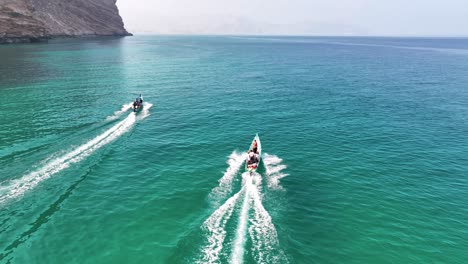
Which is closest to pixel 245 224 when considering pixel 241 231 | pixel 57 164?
pixel 241 231

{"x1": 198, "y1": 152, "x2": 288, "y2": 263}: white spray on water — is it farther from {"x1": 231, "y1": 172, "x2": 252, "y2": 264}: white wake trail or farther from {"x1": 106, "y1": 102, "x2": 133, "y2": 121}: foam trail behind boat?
{"x1": 106, "y1": 102, "x2": 133, "y2": 121}: foam trail behind boat

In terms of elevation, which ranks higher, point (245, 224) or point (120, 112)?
point (120, 112)

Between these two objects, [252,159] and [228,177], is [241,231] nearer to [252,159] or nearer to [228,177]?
[228,177]

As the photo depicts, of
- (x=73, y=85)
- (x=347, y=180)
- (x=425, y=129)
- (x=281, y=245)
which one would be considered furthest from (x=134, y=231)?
(x=73, y=85)

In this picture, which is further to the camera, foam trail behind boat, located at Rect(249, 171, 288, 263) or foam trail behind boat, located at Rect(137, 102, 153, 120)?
foam trail behind boat, located at Rect(137, 102, 153, 120)

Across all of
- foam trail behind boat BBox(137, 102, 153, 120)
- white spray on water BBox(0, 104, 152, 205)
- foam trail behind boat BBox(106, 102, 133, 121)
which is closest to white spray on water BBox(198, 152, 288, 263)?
white spray on water BBox(0, 104, 152, 205)

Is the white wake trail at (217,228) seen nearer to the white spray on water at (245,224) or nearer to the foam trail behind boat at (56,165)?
the white spray on water at (245,224)

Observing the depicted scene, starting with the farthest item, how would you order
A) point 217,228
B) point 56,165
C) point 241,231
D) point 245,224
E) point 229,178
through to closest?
point 56,165 → point 229,178 → point 245,224 → point 217,228 → point 241,231

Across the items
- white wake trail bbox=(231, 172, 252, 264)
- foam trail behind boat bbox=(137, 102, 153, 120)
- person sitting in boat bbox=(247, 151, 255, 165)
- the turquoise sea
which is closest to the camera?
white wake trail bbox=(231, 172, 252, 264)
